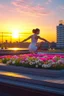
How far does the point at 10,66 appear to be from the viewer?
9.02 metres

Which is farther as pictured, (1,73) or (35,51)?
(35,51)

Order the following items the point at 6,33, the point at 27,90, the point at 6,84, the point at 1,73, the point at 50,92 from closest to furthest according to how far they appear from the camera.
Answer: the point at 50,92, the point at 27,90, the point at 6,84, the point at 1,73, the point at 6,33

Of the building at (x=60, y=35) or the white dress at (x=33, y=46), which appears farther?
the building at (x=60, y=35)

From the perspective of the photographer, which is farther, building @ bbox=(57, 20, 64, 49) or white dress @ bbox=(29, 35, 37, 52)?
building @ bbox=(57, 20, 64, 49)

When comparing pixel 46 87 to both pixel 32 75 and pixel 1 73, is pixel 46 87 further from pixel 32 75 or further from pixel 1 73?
pixel 1 73

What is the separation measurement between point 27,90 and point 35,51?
20.4 feet

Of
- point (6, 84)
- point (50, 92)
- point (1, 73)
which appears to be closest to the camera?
point (50, 92)

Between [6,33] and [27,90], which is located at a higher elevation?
[6,33]

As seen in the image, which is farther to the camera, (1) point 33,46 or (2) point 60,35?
(2) point 60,35

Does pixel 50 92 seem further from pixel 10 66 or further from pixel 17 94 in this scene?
pixel 10 66

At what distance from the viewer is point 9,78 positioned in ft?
25.8

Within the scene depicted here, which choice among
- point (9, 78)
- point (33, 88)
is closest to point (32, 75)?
point (9, 78)

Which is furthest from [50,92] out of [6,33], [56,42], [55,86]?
[6,33]

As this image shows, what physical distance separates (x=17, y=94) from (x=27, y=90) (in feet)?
1.18
